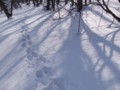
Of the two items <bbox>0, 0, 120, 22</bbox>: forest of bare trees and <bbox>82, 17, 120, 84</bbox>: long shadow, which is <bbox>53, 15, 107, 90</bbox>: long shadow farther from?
<bbox>0, 0, 120, 22</bbox>: forest of bare trees

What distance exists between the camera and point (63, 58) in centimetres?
458

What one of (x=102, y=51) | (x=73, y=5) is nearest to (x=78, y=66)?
(x=102, y=51)

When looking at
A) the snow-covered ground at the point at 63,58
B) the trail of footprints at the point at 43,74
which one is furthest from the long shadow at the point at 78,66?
the trail of footprints at the point at 43,74

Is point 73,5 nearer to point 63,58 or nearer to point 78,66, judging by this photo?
point 63,58

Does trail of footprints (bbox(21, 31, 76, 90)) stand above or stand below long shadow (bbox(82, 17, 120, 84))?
below

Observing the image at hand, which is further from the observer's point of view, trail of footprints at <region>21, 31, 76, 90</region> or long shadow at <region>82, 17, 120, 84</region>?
long shadow at <region>82, 17, 120, 84</region>

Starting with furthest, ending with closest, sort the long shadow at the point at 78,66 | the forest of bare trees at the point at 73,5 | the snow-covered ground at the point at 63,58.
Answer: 1. the forest of bare trees at the point at 73,5
2. the snow-covered ground at the point at 63,58
3. the long shadow at the point at 78,66

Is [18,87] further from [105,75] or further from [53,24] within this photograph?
[53,24]

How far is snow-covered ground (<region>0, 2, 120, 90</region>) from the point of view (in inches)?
142

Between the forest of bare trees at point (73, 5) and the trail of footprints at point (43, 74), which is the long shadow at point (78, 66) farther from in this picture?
the forest of bare trees at point (73, 5)

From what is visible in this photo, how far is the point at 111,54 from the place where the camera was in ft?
14.5

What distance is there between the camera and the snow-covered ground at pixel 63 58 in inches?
142

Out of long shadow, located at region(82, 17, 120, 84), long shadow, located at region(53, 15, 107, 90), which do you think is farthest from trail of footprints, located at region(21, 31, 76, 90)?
long shadow, located at region(82, 17, 120, 84)

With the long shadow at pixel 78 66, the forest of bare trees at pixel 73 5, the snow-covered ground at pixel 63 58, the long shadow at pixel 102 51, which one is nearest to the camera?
the long shadow at pixel 78 66
